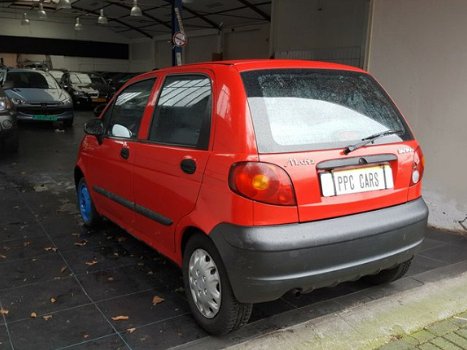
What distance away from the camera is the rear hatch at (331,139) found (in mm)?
2502

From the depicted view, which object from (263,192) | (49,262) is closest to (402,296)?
(263,192)

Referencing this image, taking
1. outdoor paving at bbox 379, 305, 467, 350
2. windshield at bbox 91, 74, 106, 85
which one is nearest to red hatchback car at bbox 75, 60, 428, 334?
outdoor paving at bbox 379, 305, 467, 350

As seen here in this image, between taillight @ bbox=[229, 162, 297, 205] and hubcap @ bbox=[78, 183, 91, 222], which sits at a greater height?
taillight @ bbox=[229, 162, 297, 205]

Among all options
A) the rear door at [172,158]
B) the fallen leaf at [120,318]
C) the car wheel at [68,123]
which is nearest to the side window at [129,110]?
the rear door at [172,158]

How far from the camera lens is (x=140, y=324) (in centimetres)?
296

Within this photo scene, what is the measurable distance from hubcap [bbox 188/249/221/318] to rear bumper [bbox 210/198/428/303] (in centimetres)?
22

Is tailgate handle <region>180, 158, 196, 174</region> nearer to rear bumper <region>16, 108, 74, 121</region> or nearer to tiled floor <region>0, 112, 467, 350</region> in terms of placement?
tiled floor <region>0, 112, 467, 350</region>

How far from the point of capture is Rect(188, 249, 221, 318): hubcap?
8.91 ft

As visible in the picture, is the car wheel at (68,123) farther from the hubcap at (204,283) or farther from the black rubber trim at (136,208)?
the hubcap at (204,283)

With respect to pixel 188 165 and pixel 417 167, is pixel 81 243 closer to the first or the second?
pixel 188 165

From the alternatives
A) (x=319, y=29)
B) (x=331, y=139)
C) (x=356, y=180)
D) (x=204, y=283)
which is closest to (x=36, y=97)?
(x=319, y=29)

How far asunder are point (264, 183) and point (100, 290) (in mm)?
1753

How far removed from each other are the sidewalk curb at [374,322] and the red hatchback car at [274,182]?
1.09ft

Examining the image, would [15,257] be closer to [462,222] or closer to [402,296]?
[402,296]
